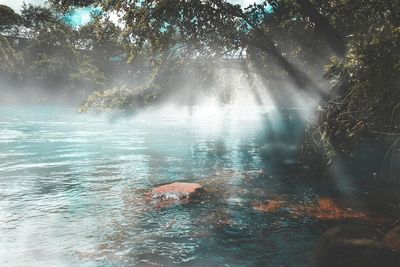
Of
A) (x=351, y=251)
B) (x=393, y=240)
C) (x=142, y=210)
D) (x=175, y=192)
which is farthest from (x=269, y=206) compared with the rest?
(x=351, y=251)

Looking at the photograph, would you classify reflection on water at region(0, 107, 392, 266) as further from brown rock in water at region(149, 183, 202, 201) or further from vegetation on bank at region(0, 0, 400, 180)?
vegetation on bank at region(0, 0, 400, 180)

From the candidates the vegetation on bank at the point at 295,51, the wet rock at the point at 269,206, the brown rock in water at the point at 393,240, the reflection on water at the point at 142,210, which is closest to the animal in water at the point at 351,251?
the brown rock in water at the point at 393,240

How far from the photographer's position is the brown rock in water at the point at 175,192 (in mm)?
12492

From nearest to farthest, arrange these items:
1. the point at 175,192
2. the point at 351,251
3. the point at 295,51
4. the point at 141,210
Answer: the point at 351,251 < the point at 141,210 < the point at 175,192 < the point at 295,51

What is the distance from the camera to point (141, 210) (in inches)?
453

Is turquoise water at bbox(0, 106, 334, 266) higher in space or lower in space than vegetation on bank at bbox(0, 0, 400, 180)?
lower

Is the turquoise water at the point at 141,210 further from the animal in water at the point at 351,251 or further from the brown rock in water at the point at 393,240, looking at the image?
the brown rock in water at the point at 393,240

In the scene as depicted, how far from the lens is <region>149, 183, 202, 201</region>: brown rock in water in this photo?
12.5 metres

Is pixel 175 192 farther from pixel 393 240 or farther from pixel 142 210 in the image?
pixel 393 240

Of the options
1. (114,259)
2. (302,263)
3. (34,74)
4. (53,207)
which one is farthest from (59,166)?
(34,74)

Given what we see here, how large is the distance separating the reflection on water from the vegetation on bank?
3275mm

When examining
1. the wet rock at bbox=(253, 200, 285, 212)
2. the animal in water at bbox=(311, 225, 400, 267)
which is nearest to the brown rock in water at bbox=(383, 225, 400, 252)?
the animal in water at bbox=(311, 225, 400, 267)

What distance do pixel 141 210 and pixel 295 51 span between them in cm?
1733

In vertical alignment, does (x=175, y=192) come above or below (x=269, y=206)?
above
